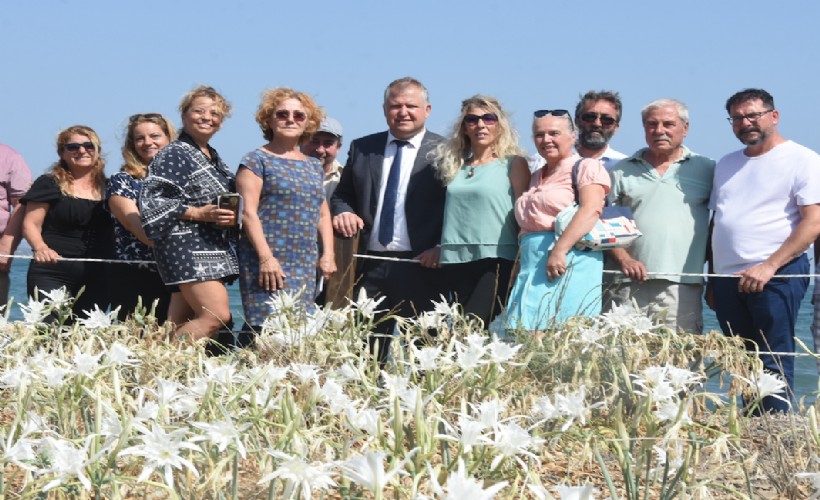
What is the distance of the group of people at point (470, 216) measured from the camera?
460 cm

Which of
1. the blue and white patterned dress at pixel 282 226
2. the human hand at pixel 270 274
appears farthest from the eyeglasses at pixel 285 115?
the human hand at pixel 270 274

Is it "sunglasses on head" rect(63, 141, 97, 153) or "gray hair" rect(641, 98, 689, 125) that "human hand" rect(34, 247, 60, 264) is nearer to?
"sunglasses on head" rect(63, 141, 97, 153)

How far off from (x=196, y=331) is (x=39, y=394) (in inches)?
65.7

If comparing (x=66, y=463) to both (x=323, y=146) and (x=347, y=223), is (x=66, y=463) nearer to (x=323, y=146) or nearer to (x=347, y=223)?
(x=347, y=223)

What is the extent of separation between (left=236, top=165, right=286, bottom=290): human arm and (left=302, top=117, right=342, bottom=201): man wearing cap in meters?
1.24

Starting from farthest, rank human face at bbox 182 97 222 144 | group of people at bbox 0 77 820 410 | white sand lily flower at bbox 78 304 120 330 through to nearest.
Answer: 1. human face at bbox 182 97 222 144
2. group of people at bbox 0 77 820 410
3. white sand lily flower at bbox 78 304 120 330

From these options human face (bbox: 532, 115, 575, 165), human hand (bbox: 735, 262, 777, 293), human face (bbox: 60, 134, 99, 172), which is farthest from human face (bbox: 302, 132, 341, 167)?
human hand (bbox: 735, 262, 777, 293)

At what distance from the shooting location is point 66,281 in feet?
17.8

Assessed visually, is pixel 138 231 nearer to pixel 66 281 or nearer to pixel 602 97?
pixel 66 281

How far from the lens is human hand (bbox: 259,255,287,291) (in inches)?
181

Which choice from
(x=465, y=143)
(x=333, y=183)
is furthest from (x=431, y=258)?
(x=333, y=183)

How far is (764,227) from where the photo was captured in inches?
187

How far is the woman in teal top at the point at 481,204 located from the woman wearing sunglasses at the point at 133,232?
59.9 inches

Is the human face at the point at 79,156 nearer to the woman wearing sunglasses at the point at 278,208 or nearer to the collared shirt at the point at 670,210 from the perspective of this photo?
the woman wearing sunglasses at the point at 278,208
